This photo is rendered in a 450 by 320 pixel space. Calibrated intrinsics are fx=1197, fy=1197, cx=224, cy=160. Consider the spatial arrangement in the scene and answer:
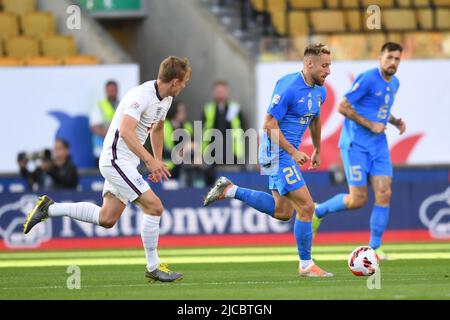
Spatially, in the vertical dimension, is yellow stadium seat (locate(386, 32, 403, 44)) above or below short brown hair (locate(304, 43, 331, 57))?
above

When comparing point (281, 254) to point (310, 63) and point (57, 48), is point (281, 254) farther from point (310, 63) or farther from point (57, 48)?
point (57, 48)

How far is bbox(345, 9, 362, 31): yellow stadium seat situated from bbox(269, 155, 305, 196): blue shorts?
11924 mm

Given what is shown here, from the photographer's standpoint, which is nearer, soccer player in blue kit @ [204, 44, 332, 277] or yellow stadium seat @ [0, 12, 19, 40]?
soccer player in blue kit @ [204, 44, 332, 277]

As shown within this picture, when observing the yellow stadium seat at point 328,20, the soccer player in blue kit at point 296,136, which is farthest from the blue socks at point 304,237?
the yellow stadium seat at point 328,20

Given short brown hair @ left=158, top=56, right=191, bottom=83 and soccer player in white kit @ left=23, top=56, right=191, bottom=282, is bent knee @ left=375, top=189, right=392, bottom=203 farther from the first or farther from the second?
short brown hair @ left=158, top=56, right=191, bottom=83

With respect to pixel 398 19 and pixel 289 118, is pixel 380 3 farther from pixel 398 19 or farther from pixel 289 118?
pixel 289 118

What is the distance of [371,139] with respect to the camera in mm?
14078

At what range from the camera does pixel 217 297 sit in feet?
32.3

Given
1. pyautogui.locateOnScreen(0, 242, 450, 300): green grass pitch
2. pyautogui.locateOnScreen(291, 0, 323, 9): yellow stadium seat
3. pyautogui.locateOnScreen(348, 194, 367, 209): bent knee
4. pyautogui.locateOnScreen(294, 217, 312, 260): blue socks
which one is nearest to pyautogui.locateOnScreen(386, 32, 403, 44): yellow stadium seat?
pyautogui.locateOnScreen(291, 0, 323, 9): yellow stadium seat

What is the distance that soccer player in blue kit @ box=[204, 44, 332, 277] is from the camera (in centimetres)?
1144

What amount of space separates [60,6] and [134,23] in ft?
6.78

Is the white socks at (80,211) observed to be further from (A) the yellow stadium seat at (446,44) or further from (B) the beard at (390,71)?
(A) the yellow stadium seat at (446,44)

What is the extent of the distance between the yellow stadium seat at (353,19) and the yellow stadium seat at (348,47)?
7.08 feet

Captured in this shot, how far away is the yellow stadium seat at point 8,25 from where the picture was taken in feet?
72.3
